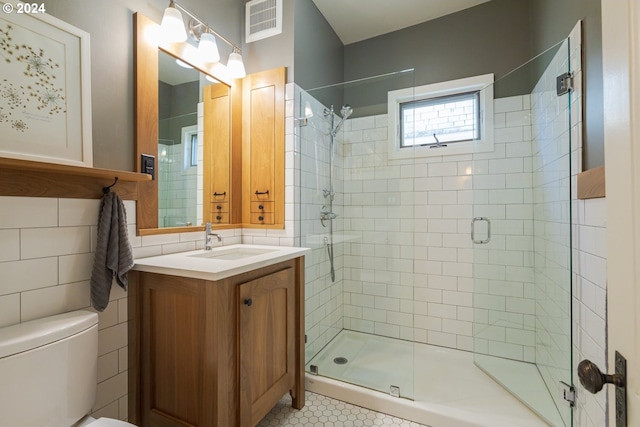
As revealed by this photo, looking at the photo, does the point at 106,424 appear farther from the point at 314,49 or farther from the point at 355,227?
the point at 314,49

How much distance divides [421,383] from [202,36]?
270 centimetres

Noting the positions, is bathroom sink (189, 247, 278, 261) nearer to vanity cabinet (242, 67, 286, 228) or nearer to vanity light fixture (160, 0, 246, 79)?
vanity cabinet (242, 67, 286, 228)

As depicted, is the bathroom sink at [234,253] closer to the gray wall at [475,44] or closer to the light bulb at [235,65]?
the light bulb at [235,65]

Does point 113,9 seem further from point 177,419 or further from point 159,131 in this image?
point 177,419

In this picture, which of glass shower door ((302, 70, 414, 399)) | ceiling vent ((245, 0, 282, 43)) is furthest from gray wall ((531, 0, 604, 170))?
ceiling vent ((245, 0, 282, 43))

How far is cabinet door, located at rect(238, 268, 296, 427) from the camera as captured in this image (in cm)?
130

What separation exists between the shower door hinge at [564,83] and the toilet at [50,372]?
2.42 meters

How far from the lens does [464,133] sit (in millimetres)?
2396

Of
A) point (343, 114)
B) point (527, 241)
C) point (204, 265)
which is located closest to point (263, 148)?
point (343, 114)

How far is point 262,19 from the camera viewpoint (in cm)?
210

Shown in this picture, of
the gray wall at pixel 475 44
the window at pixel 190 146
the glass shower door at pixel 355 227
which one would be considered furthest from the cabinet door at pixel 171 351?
the gray wall at pixel 475 44

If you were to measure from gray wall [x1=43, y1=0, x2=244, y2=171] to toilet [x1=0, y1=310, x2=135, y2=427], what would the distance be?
706 mm

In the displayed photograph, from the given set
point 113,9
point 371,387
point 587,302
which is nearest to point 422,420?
point 371,387

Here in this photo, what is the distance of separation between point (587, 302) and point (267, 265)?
58.9 inches
